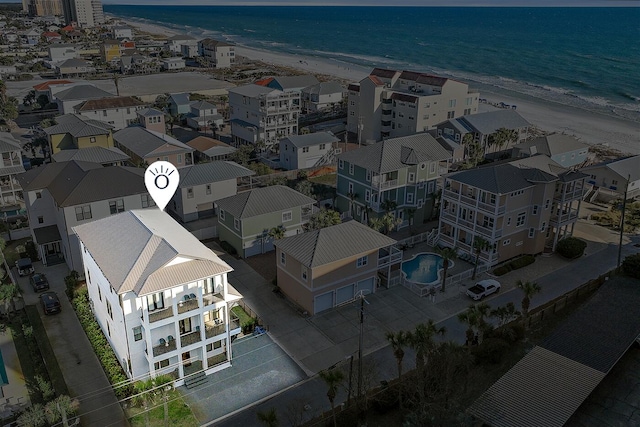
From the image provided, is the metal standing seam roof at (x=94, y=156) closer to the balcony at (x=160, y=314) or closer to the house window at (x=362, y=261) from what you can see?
the house window at (x=362, y=261)

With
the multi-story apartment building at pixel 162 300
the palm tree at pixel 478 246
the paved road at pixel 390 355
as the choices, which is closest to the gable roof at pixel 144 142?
the multi-story apartment building at pixel 162 300

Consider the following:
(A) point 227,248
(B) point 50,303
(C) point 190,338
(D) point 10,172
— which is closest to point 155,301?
(C) point 190,338

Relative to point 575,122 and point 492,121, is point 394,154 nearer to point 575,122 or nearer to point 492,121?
point 492,121

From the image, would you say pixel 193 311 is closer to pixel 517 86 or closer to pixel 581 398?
pixel 581 398

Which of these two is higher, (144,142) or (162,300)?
(162,300)

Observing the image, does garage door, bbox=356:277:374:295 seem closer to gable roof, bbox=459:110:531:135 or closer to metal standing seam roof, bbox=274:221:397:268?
metal standing seam roof, bbox=274:221:397:268

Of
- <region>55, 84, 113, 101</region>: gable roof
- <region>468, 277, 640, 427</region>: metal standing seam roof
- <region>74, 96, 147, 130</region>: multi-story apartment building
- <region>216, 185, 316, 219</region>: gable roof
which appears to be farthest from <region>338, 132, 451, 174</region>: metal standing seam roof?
<region>55, 84, 113, 101</region>: gable roof

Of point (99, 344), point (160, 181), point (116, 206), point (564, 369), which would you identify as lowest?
point (99, 344)
